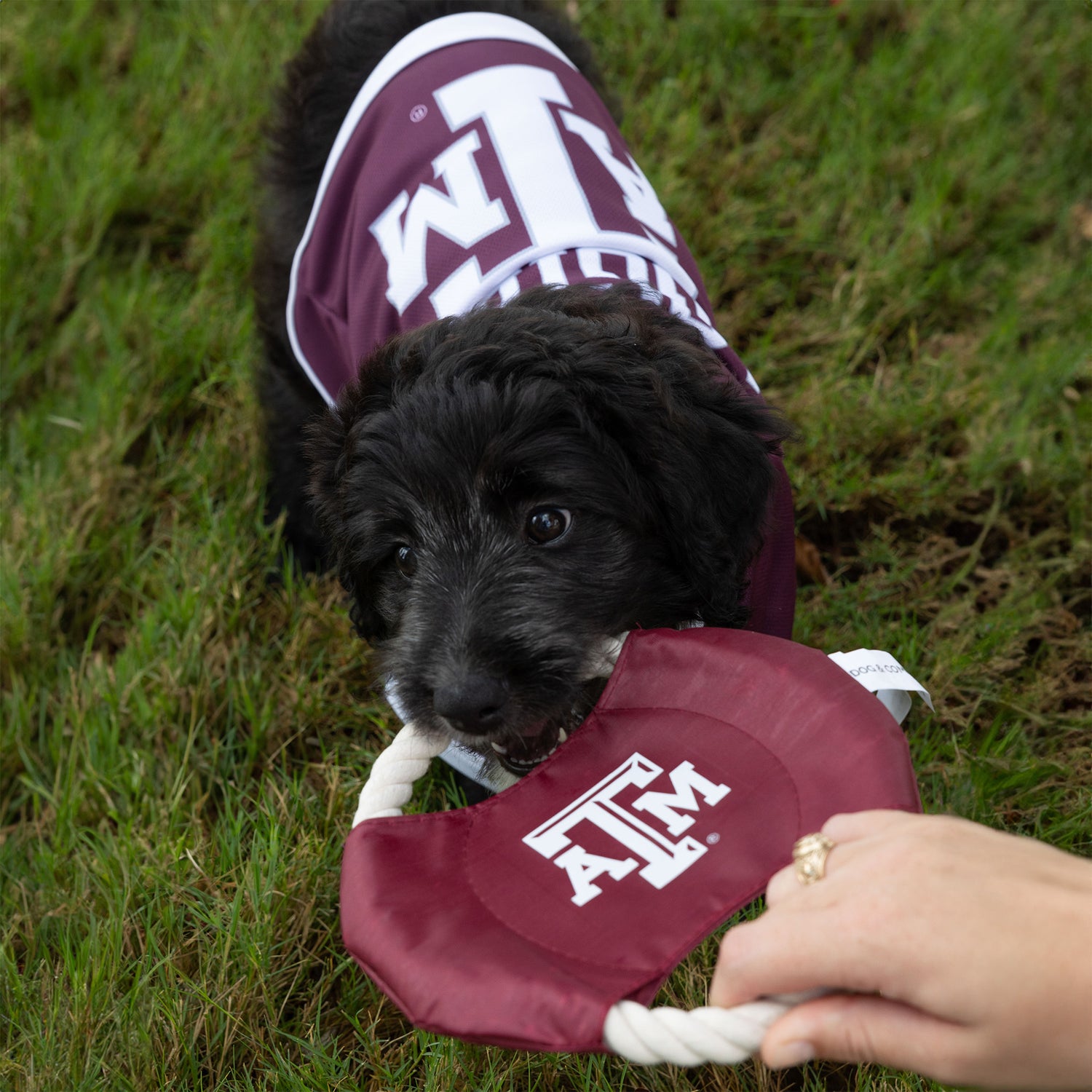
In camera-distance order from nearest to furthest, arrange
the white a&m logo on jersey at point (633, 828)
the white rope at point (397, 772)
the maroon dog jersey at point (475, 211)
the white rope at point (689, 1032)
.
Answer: the white rope at point (689, 1032) < the white a&m logo on jersey at point (633, 828) < the white rope at point (397, 772) < the maroon dog jersey at point (475, 211)

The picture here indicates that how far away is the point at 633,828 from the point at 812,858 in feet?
1.21

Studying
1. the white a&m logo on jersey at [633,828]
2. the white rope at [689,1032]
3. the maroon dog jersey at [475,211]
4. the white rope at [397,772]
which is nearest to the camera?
the white rope at [689,1032]

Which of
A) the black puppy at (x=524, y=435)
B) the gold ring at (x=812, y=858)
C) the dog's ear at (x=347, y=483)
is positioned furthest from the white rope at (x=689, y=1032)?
the dog's ear at (x=347, y=483)

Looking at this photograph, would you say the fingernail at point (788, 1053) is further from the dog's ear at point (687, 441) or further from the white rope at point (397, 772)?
the dog's ear at point (687, 441)

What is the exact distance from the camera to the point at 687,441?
2.23m

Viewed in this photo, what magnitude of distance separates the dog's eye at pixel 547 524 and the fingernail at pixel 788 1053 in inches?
45.3

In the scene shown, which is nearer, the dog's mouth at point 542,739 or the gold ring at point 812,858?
the gold ring at point 812,858

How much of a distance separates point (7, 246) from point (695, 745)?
3680 millimetres

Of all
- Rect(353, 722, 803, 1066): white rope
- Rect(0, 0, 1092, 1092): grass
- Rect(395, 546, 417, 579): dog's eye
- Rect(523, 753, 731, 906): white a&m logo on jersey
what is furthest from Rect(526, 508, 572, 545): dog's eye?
Rect(353, 722, 803, 1066): white rope

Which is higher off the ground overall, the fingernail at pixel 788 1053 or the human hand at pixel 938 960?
the human hand at pixel 938 960

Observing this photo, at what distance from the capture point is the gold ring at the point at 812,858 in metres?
1.38

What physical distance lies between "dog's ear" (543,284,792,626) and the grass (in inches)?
32.1

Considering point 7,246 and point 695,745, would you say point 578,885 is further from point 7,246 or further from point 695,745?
point 7,246

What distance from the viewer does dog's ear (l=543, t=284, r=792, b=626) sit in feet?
7.23
